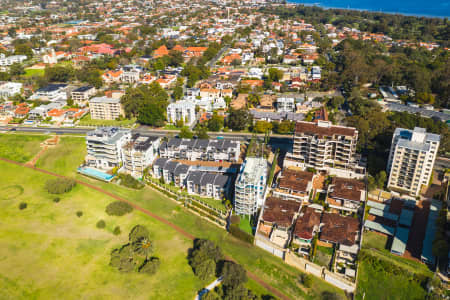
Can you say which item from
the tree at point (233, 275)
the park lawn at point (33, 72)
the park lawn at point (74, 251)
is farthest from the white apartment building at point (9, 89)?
the tree at point (233, 275)

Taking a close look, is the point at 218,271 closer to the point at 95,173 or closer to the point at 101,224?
the point at 101,224

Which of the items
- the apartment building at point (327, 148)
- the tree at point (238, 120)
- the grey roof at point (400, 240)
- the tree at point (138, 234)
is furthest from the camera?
the tree at point (238, 120)

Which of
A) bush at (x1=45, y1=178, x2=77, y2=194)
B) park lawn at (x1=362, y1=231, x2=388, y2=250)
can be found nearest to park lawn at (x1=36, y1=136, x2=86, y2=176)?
bush at (x1=45, y1=178, x2=77, y2=194)

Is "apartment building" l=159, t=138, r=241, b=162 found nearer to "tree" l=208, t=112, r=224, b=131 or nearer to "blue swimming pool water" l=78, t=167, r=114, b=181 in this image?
"tree" l=208, t=112, r=224, b=131

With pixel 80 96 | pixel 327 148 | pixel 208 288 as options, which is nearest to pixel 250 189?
pixel 208 288

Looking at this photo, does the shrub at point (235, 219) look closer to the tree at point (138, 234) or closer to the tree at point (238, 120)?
the tree at point (138, 234)

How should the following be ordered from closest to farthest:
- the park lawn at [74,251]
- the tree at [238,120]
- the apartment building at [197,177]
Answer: the park lawn at [74,251] < the apartment building at [197,177] < the tree at [238,120]

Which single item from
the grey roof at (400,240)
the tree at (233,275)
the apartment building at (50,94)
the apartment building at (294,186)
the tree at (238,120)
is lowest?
the tree at (233,275)
